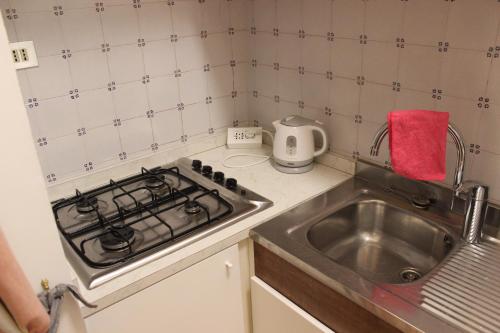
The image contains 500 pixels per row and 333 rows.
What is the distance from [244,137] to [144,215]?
62 centimetres

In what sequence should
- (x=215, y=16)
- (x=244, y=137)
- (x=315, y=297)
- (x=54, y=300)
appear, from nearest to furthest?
(x=54, y=300) < (x=315, y=297) < (x=215, y=16) < (x=244, y=137)

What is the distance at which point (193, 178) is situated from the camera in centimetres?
156

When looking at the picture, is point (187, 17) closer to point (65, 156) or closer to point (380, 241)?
point (65, 156)

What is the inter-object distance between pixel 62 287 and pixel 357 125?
41.4 inches

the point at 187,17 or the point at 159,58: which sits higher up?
the point at 187,17

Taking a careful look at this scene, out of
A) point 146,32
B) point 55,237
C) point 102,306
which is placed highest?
point 146,32

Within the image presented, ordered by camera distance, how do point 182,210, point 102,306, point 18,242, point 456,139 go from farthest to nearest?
point 182,210
point 456,139
point 102,306
point 18,242

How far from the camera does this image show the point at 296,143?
153 cm

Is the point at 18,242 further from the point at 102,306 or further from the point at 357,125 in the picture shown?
the point at 357,125

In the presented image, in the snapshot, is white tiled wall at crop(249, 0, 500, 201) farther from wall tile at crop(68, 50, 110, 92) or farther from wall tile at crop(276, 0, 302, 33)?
wall tile at crop(68, 50, 110, 92)

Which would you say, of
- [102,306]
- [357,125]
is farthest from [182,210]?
[357,125]

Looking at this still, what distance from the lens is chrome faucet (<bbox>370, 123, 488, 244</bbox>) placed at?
1119mm

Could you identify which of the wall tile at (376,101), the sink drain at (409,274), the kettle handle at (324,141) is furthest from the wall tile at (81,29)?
the sink drain at (409,274)

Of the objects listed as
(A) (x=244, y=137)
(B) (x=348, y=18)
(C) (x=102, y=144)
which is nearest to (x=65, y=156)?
(C) (x=102, y=144)
